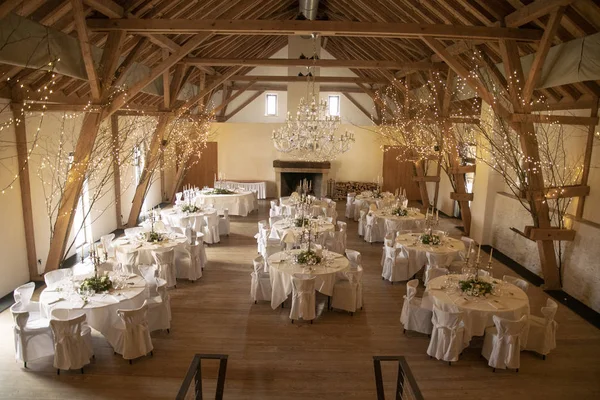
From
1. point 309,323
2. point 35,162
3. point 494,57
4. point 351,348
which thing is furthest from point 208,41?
point 351,348

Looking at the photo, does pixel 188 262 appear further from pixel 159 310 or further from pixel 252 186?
pixel 252 186

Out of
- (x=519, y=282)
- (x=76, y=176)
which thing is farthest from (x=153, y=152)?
(x=519, y=282)

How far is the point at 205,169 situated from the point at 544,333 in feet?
51.0

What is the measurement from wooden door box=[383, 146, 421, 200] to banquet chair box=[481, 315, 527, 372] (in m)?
13.4

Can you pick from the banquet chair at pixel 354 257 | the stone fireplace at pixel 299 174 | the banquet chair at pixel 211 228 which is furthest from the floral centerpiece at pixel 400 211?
the stone fireplace at pixel 299 174

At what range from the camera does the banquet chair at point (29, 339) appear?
215 inches

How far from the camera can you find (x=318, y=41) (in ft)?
54.7

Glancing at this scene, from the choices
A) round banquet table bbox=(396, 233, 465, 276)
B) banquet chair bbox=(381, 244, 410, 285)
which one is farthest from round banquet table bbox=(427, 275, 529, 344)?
banquet chair bbox=(381, 244, 410, 285)

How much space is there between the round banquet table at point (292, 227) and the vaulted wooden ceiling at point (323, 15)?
4.83 m

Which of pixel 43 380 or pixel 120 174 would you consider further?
pixel 120 174

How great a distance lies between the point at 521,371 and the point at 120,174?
1182 centimetres

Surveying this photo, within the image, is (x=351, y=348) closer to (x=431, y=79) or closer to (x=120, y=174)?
(x=431, y=79)

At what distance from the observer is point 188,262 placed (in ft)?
28.5

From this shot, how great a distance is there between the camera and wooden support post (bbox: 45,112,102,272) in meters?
7.68
